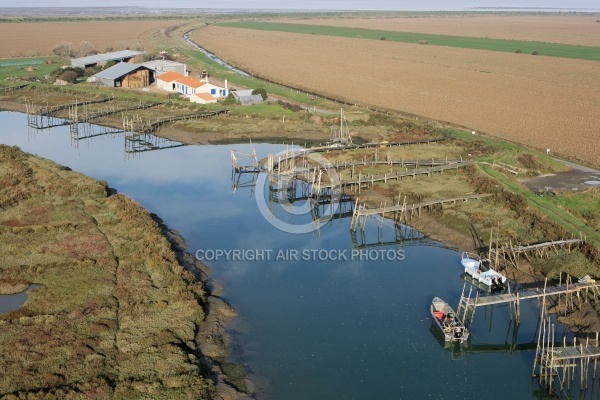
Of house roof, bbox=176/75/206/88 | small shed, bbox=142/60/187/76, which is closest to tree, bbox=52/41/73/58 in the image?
small shed, bbox=142/60/187/76

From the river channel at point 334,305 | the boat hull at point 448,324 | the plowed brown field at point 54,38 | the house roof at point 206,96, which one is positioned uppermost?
the house roof at point 206,96

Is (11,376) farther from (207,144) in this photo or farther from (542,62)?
(542,62)

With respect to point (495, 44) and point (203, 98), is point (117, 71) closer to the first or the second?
point (203, 98)

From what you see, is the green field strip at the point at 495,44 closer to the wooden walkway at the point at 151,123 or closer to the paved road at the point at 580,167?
the paved road at the point at 580,167

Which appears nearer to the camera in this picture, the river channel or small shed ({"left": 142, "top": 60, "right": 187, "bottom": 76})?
the river channel

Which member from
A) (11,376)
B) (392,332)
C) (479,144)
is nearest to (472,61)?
(479,144)

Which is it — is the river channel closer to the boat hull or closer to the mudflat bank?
Answer: the boat hull

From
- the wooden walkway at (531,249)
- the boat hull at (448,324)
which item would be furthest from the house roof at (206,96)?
the boat hull at (448,324)
